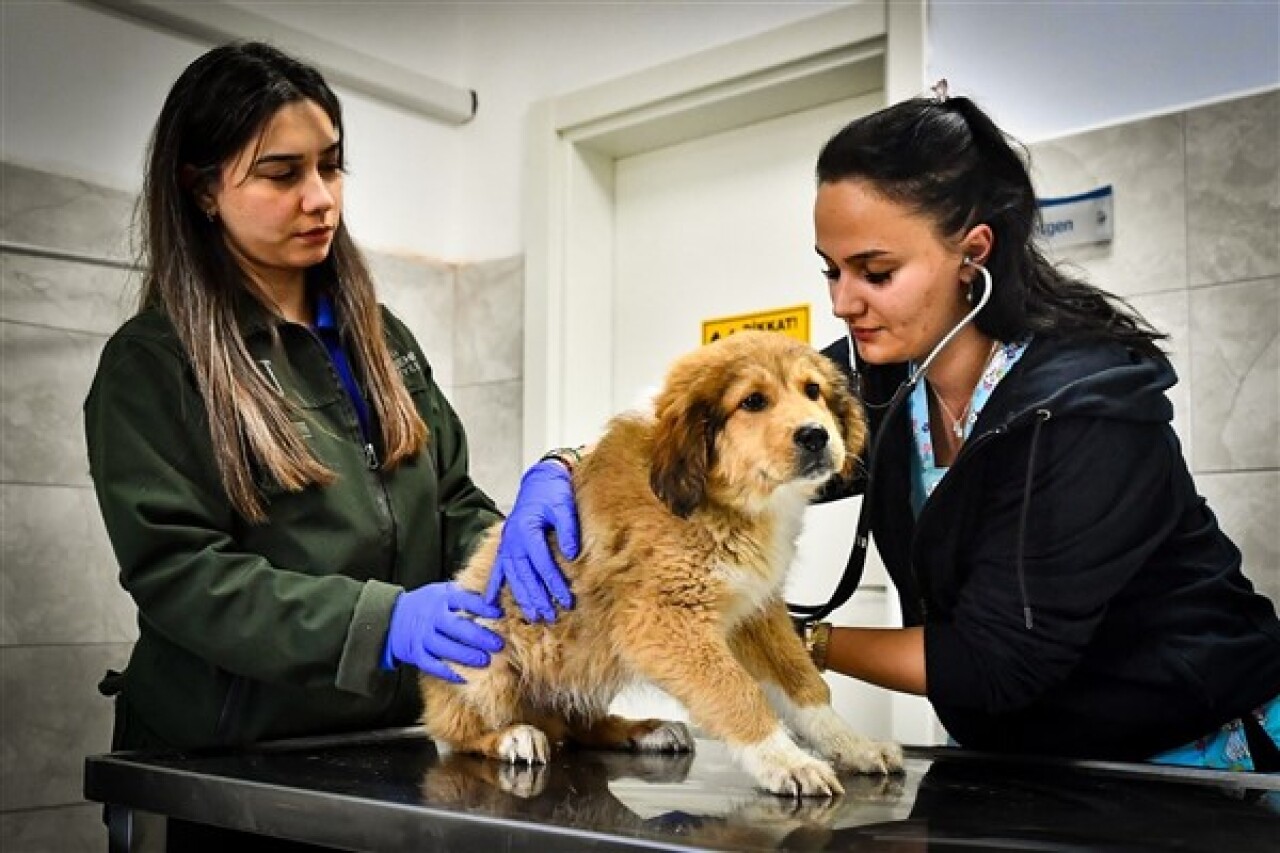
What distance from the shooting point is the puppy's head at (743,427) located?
1375mm

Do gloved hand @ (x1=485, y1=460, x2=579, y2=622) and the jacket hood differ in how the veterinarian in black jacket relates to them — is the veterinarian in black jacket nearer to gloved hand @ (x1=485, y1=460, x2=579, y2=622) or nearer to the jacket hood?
the jacket hood

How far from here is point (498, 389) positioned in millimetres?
3486

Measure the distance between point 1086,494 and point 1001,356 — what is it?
9.0 inches

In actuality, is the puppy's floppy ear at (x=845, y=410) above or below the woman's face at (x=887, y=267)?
below

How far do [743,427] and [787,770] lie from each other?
0.37m

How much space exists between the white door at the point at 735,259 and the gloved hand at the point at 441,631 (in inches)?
56.1

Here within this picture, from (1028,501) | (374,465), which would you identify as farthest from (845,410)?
(374,465)

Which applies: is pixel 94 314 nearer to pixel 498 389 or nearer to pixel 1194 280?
pixel 498 389

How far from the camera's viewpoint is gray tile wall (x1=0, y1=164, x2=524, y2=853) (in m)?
2.55

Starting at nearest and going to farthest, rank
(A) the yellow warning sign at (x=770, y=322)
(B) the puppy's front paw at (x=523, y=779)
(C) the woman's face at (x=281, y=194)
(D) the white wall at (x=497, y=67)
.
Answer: (B) the puppy's front paw at (x=523, y=779), (C) the woman's face at (x=281, y=194), (D) the white wall at (x=497, y=67), (A) the yellow warning sign at (x=770, y=322)

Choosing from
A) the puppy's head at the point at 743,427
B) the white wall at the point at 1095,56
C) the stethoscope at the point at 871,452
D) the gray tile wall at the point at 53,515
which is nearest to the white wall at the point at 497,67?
the white wall at the point at 1095,56

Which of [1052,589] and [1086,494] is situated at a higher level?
[1086,494]

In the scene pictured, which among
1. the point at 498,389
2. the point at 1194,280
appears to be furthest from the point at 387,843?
the point at 498,389

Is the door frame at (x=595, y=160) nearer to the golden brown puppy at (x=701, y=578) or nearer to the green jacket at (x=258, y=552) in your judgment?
the green jacket at (x=258, y=552)
